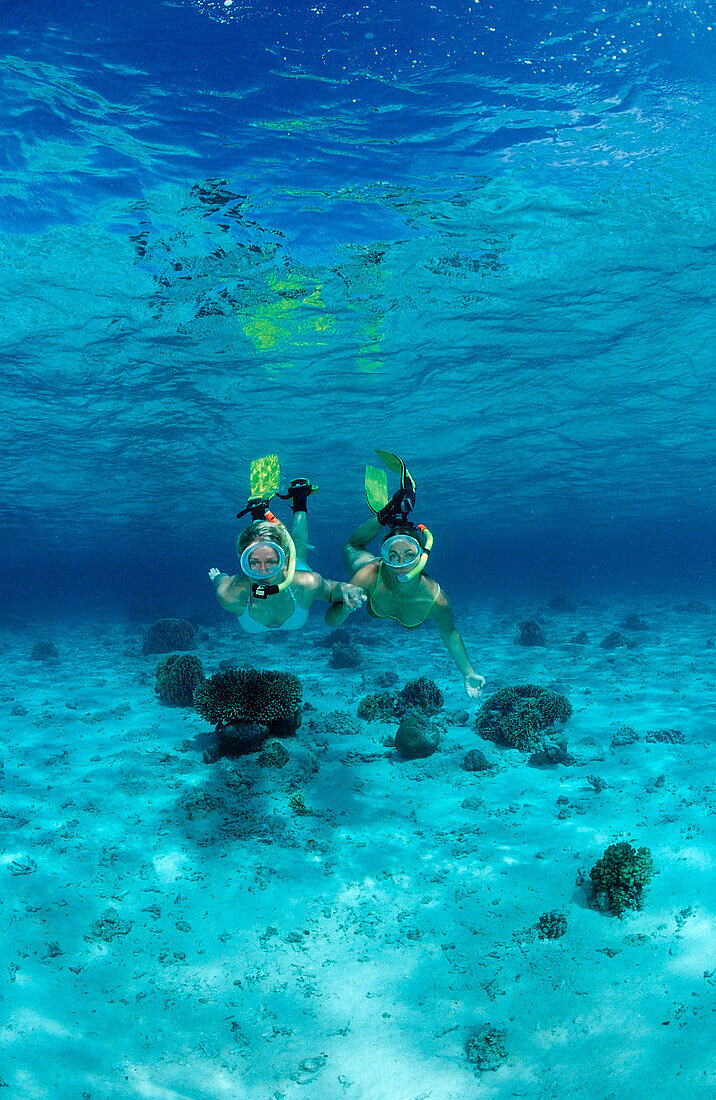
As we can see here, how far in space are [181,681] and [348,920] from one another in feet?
23.8

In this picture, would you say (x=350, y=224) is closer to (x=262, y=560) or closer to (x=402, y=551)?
(x=402, y=551)

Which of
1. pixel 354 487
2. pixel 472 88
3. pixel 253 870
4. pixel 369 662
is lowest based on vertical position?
pixel 253 870

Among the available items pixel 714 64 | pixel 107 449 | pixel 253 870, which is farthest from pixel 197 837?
pixel 107 449

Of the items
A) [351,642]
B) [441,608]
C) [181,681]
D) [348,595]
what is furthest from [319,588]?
[351,642]

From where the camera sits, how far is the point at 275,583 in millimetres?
5449

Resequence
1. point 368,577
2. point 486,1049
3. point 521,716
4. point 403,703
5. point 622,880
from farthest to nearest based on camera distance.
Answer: point 403,703, point 521,716, point 368,577, point 622,880, point 486,1049

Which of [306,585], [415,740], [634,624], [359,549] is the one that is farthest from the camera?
[634,624]

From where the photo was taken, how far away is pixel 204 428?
22344 millimetres

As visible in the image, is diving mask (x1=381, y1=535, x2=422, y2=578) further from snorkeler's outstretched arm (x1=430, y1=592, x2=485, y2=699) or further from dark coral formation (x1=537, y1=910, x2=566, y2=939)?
dark coral formation (x1=537, y1=910, x2=566, y2=939)

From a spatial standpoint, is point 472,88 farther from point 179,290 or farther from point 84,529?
point 84,529

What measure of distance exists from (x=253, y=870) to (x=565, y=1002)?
3.33 m

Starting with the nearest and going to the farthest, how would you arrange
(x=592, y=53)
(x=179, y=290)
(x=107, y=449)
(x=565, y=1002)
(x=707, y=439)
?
(x=565, y=1002) → (x=592, y=53) → (x=179, y=290) → (x=107, y=449) → (x=707, y=439)

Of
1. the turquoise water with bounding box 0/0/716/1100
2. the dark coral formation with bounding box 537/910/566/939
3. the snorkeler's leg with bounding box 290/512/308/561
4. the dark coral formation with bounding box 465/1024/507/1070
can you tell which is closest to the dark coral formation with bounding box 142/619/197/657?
the turquoise water with bounding box 0/0/716/1100

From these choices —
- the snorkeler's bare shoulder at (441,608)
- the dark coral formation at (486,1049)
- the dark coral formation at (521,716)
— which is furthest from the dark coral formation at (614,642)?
the dark coral formation at (486,1049)
